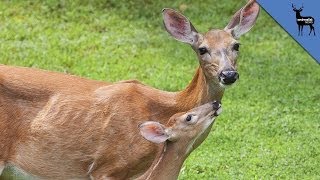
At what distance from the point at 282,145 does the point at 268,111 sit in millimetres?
992

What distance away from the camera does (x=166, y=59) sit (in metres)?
14.3

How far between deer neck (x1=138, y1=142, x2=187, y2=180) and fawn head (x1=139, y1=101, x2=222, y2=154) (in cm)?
6

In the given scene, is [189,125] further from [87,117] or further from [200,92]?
[87,117]

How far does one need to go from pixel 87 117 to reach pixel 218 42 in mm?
1197

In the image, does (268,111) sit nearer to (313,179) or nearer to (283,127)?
(283,127)

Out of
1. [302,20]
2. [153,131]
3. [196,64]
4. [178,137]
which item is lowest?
[196,64]

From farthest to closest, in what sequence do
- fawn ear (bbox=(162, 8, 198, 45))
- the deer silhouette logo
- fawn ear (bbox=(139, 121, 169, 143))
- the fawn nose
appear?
the deer silhouette logo < fawn ear (bbox=(162, 8, 198, 45)) < the fawn nose < fawn ear (bbox=(139, 121, 169, 143))

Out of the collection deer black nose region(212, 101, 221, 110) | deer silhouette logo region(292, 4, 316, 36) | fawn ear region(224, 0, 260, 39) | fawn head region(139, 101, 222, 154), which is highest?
fawn ear region(224, 0, 260, 39)

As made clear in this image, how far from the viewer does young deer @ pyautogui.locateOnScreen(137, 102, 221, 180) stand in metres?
8.57

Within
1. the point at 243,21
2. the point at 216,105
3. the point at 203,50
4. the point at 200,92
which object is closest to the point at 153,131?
the point at 216,105

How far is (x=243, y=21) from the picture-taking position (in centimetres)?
914

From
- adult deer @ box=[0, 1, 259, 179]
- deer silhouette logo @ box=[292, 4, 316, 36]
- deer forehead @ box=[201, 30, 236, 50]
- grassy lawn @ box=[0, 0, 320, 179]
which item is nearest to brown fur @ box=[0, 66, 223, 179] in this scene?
adult deer @ box=[0, 1, 259, 179]

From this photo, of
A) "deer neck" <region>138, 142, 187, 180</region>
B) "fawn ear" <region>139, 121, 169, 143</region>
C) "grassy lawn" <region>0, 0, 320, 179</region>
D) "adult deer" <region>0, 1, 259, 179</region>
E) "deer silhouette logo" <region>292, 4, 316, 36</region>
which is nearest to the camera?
"fawn ear" <region>139, 121, 169, 143</region>

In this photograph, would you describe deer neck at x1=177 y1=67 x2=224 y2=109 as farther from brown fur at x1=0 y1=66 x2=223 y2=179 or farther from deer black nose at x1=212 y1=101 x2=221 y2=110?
deer black nose at x1=212 y1=101 x2=221 y2=110
